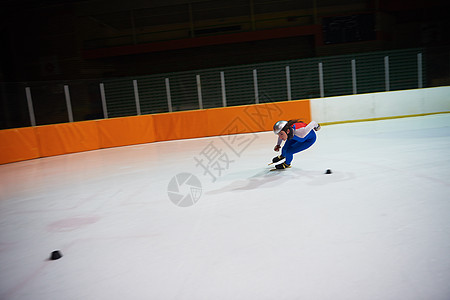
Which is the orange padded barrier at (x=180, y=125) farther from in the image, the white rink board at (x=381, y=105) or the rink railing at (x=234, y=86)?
the white rink board at (x=381, y=105)

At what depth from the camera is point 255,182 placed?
5.32 meters

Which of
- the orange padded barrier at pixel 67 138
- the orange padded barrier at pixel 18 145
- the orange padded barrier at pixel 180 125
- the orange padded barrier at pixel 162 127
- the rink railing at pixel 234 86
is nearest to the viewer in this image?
the orange padded barrier at pixel 18 145

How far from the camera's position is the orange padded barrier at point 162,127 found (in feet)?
35.4

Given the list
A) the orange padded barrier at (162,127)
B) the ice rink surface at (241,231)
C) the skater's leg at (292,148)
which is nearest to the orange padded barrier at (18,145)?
the orange padded barrier at (162,127)

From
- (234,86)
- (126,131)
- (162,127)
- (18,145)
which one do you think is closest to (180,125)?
(162,127)

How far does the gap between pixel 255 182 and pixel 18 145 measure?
8.47 m

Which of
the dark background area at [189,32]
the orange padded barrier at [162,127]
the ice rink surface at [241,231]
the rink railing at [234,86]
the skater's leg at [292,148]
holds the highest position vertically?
the dark background area at [189,32]

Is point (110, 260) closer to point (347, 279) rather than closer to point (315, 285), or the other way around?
point (315, 285)

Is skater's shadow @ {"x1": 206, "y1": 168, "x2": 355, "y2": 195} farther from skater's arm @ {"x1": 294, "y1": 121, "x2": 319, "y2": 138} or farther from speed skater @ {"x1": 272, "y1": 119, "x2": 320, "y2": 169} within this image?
skater's arm @ {"x1": 294, "y1": 121, "x2": 319, "y2": 138}

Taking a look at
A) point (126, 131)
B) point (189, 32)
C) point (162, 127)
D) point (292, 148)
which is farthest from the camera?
point (189, 32)

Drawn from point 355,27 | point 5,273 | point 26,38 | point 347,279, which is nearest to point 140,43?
point 26,38

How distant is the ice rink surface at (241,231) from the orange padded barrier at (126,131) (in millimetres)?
4756

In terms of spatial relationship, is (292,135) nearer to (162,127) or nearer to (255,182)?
(255,182)

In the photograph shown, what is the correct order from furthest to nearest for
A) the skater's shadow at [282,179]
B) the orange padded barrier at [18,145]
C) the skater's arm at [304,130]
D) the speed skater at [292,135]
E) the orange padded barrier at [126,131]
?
the orange padded barrier at [126,131]
the orange padded barrier at [18,145]
the skater's arm at [304,130]
the speed skater at [292,135]
the skater's shadow at [282,179]
